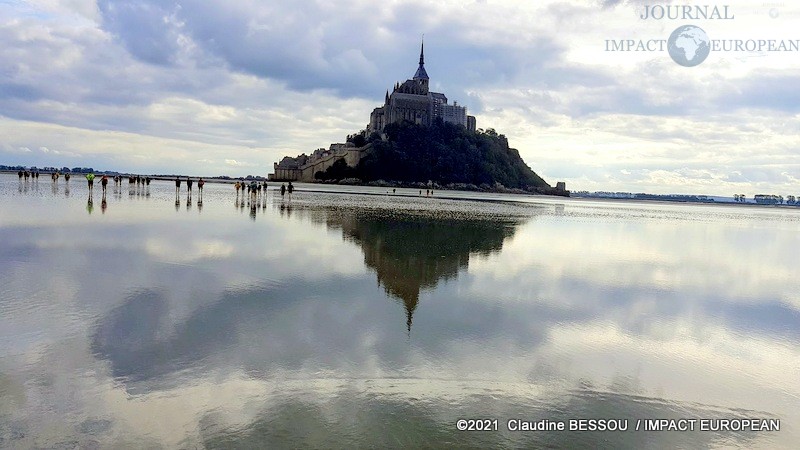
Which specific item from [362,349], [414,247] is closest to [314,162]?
[414,247]

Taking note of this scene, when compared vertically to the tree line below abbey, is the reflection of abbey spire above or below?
above

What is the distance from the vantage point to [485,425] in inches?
223

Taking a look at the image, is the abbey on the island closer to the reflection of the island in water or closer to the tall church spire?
the tall church spire

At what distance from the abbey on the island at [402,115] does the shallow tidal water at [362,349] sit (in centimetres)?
13172

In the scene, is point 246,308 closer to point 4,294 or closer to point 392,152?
point 4,294

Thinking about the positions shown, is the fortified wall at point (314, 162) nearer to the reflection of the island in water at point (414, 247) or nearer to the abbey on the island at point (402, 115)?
the abbey on the island at point (402, 115)

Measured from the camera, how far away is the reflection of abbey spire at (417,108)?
146250 mm

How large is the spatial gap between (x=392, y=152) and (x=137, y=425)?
139623 mm

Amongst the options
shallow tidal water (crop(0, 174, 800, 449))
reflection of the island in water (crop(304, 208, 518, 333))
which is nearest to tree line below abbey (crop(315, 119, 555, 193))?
reflection of the island in water (crop(304, 208, 518, 333))

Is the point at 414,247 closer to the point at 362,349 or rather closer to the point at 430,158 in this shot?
the point at 362,349

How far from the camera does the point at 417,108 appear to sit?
148 meters

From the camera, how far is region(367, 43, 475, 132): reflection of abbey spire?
146 metres

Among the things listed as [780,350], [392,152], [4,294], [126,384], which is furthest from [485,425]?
[392,152]

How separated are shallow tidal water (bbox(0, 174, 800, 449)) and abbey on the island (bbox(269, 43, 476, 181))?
132 metres
